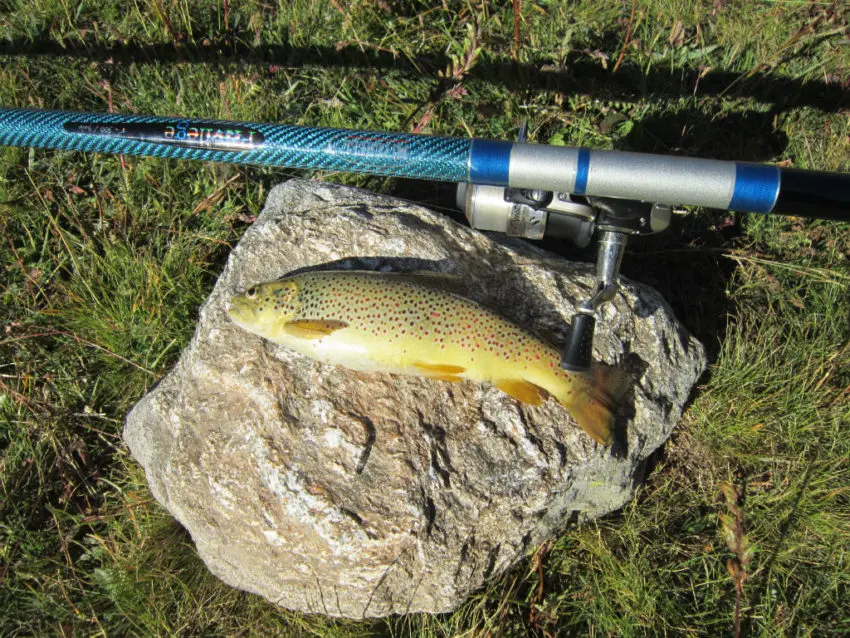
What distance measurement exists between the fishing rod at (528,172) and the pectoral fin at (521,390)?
0.91 ft

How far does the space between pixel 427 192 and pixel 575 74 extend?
1.48m

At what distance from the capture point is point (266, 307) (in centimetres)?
303

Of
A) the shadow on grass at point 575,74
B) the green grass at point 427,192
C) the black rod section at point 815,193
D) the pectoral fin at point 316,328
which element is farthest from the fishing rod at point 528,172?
the shadow on grass at point 575,74

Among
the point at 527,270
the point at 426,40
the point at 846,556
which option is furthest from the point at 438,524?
the point at 426,40

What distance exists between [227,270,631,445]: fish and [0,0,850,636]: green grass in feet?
4.28

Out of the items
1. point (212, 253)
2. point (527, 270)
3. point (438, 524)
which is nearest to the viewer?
point (438, 524)

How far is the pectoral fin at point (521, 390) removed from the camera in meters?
2.97

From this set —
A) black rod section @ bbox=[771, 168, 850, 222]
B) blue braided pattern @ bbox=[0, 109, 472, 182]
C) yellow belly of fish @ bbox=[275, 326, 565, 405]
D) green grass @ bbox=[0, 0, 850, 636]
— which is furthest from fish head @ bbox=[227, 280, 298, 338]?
black rod section @ bbox=[771, 168, 850, 222]

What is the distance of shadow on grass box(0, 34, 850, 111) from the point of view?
4594 millimetres

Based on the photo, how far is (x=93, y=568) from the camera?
3869 millimetres

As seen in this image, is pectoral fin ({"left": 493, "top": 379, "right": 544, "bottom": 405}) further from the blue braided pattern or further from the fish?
the blue braided pattern

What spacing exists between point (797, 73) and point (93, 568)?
6070 millimetres

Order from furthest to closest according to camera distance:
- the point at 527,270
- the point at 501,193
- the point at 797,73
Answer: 1. the point at 797,73
2. the point at 527,270
3. the point at 501,193

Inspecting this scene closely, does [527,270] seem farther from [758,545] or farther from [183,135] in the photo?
[758,545]
